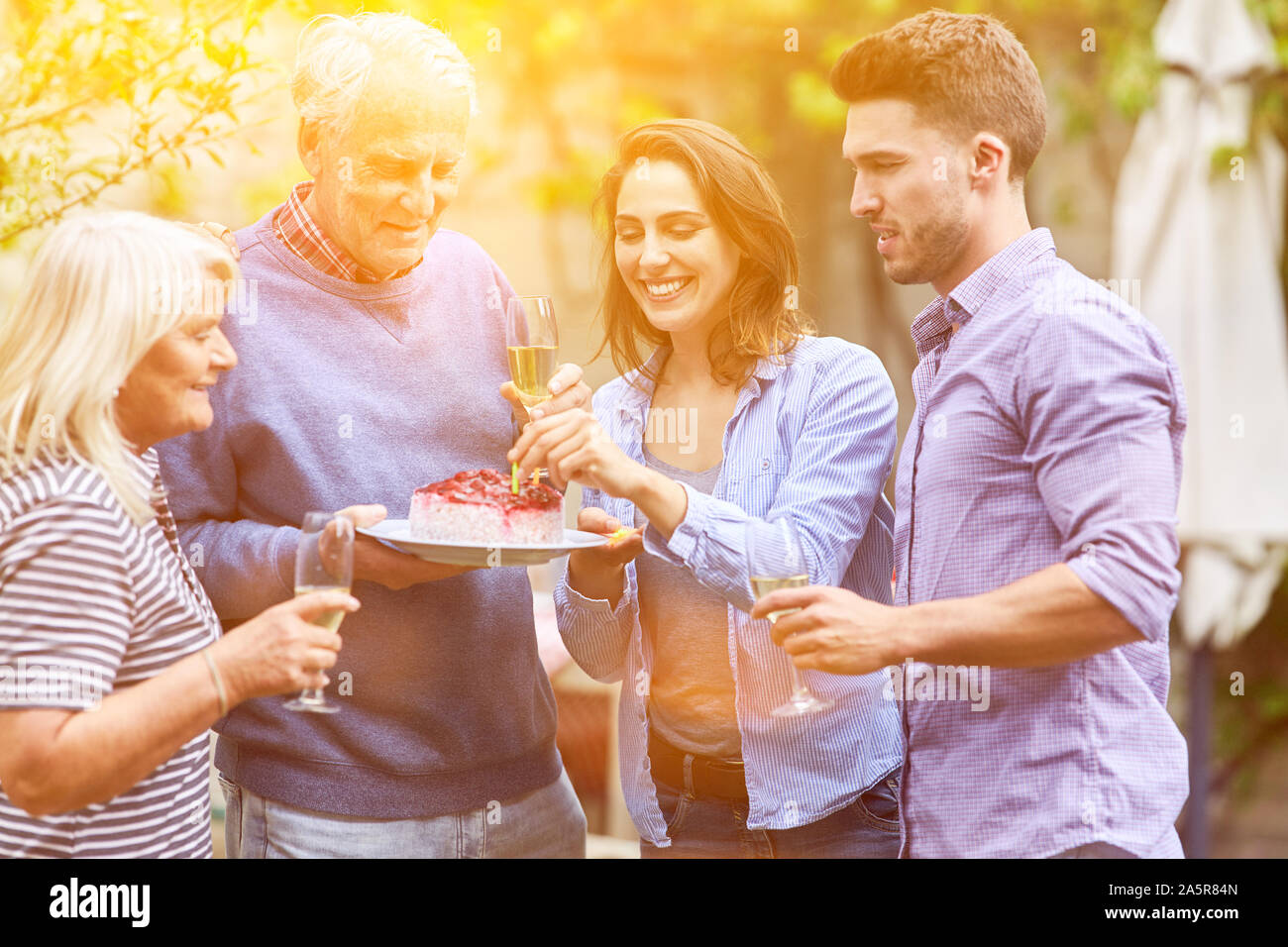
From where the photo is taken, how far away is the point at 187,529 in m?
2.55

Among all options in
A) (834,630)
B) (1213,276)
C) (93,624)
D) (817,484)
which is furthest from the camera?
(1213,276)

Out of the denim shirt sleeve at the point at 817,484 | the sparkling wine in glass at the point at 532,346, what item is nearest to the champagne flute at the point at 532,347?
the sparkling wine in glass at the point at 532,346

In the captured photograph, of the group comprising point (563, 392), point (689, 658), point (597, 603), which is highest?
point (563, 392)

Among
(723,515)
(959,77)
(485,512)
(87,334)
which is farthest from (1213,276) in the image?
(87,334)

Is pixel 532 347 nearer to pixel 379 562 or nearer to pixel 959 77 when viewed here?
pixel 379 562

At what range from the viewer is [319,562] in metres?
2.19

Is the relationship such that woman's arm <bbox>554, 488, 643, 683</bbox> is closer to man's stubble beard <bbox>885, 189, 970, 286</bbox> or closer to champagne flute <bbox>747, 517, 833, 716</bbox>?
champagne flute <bbox>747, 517, 833, 716</bbox>

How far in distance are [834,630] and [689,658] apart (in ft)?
1.78

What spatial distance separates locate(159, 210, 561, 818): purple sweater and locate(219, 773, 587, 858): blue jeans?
0.11 feet

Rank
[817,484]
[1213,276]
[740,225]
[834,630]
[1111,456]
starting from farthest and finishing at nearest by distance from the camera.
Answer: [1213,276], [740,225], [817,484], [834,630], [1111,456]

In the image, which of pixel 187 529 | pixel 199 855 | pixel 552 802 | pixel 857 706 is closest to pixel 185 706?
pixel 199 855

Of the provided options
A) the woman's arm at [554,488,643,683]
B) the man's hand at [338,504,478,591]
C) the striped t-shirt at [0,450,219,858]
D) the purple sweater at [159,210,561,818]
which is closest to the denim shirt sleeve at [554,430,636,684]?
the woman's arm at [554,488,643,683]
